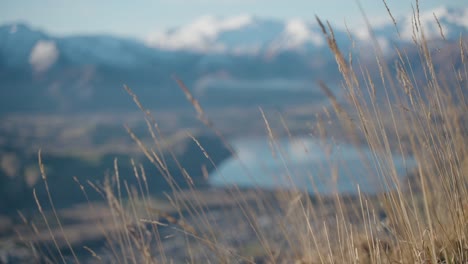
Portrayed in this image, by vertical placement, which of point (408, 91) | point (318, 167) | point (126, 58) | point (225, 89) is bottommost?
point (225, 89)

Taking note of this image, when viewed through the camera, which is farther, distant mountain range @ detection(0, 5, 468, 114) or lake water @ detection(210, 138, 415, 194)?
distant mountain range @ detection(0, 5, 468, 114)

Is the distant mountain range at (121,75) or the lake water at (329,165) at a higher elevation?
the lake water at (329,165)

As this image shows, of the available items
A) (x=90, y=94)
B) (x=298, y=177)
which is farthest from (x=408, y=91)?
(x=90, y=94)

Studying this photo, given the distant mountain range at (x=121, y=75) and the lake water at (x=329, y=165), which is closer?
the lake water at (x=329, y=165)

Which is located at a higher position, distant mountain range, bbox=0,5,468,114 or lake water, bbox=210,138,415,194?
lake water, bbox=210,138,415,194

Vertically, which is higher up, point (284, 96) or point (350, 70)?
point (350, 70)

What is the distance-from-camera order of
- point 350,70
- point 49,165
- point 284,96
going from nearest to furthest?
point 350,70 → point 49,165 → point 284,96

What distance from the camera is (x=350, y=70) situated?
1.09 meters

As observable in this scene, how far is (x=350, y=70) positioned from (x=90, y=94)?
139980 mm

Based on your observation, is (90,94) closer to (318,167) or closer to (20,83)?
(20,83)

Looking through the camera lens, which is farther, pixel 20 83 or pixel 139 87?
pixel 139 87

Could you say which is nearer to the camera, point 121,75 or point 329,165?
point 329,165

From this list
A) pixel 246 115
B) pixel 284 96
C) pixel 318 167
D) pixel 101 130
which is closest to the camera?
pixel 318 167

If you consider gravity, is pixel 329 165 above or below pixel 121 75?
above
